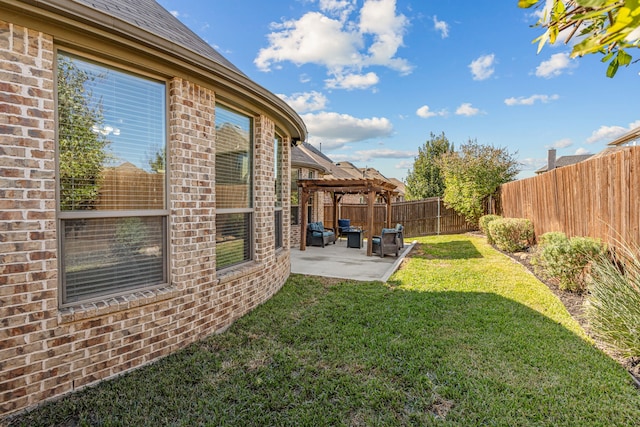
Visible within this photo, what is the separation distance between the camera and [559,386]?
3.14 meters

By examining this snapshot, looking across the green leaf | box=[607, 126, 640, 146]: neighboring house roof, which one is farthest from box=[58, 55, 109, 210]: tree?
box=[607, 126, 640, 146]: neighboring house roof

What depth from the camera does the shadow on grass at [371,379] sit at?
8.91 ft

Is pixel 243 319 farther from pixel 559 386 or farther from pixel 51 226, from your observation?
pixel 559 386

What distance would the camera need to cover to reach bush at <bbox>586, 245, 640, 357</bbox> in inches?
142

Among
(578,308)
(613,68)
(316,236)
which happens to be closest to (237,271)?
(613,68)

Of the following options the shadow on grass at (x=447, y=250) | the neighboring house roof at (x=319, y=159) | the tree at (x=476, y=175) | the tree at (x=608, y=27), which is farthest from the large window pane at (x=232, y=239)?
the tree at (x=476, y=175)

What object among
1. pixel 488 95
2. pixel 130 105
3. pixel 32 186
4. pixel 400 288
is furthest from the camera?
pixel 488 95

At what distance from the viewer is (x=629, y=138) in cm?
1736

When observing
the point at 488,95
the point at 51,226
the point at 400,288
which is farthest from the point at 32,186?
the point at 488,95

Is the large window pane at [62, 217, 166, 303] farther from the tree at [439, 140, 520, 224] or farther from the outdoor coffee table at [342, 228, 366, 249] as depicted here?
the tree at [439, 140, 520, 224]

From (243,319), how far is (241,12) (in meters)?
7.55

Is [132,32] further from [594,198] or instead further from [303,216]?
[303,216]

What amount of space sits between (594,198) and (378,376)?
5831mm

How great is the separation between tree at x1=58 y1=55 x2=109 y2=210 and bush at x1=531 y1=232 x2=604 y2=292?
7.14 meters
